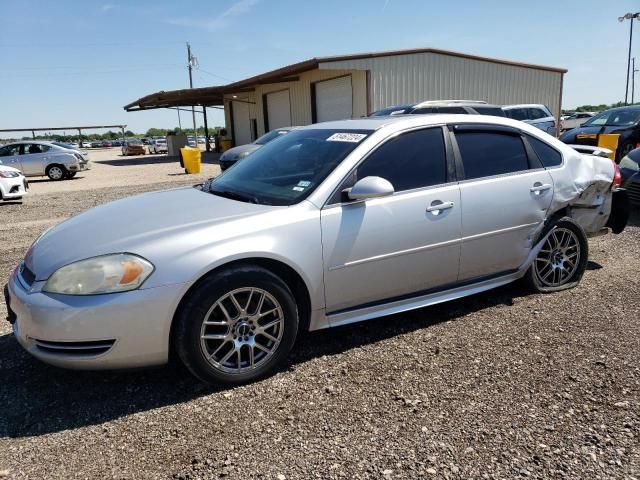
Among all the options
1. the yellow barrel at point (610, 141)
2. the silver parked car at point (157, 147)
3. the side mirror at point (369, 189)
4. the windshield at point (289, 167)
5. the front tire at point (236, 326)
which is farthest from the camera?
the silver parked car at point (157, 147)

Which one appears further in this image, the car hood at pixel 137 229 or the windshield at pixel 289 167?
the windshield at pixel 289 167

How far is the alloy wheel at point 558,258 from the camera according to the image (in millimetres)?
4411

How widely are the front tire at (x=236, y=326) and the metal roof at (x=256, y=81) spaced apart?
16301 mm

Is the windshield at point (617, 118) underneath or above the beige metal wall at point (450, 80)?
underneath

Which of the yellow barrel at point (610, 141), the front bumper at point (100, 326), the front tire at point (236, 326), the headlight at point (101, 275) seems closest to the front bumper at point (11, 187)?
the front bumper at point (100, 326)

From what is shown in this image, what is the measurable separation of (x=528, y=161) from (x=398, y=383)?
226 centimetres

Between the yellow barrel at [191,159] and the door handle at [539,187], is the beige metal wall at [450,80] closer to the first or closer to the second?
the yellow barrel at [191,159]

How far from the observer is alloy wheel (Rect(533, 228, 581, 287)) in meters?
4.41

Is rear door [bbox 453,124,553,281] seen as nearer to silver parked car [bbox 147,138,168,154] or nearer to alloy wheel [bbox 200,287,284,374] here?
alloy wheel [bbox 200,287,284,374]

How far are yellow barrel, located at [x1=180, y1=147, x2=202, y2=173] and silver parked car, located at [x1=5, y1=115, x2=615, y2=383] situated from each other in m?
15.5

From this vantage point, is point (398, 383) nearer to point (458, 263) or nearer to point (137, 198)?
point (458, 263)

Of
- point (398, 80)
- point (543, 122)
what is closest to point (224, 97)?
point (398, 80)

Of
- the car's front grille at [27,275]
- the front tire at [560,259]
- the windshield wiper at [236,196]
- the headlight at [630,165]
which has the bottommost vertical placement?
the front tire at [560,259]

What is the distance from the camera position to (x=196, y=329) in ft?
9.44
